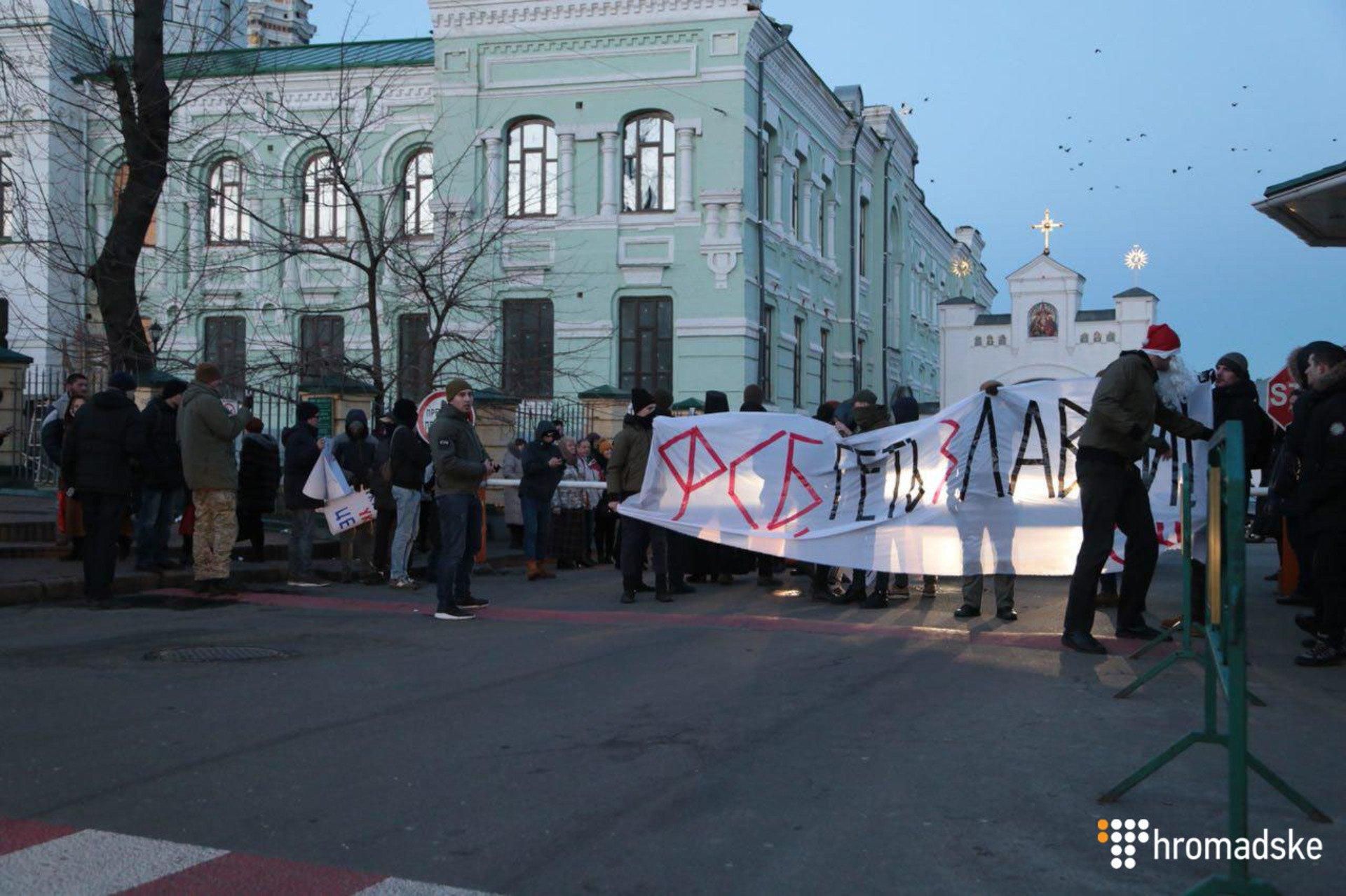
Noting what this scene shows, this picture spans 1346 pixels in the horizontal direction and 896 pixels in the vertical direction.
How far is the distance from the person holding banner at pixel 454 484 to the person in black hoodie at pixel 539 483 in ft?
14.6

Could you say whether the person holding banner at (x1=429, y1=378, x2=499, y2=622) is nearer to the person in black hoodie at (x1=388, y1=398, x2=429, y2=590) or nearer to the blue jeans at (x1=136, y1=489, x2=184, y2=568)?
the person in black hoodie at (x1=388, y1=398, x2=429, y2=590)

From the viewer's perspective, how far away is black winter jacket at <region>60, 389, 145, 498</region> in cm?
1251

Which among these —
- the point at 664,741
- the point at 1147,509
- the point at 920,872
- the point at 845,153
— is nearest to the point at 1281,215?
the point at 1147,509

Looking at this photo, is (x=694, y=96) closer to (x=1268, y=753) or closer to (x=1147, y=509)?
(x=1147, y=509)

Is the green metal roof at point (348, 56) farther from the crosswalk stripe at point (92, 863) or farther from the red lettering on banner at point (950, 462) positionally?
the crosswalk stripe at point (92, 863)

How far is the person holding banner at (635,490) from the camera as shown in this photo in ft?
46.1

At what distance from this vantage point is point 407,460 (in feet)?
50.8

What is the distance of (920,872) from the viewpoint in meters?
4.98

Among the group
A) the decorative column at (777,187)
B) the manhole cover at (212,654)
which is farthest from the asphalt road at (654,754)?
the decorative column at (777,187)

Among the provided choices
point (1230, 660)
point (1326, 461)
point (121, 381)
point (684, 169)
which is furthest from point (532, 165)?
point (1230, 660)

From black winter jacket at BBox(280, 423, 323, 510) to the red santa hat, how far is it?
899cm

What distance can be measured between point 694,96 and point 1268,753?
93.1 ft

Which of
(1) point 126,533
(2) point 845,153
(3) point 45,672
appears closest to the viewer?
(3) point 45,672

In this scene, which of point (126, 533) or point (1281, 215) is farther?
point (126, 533)
